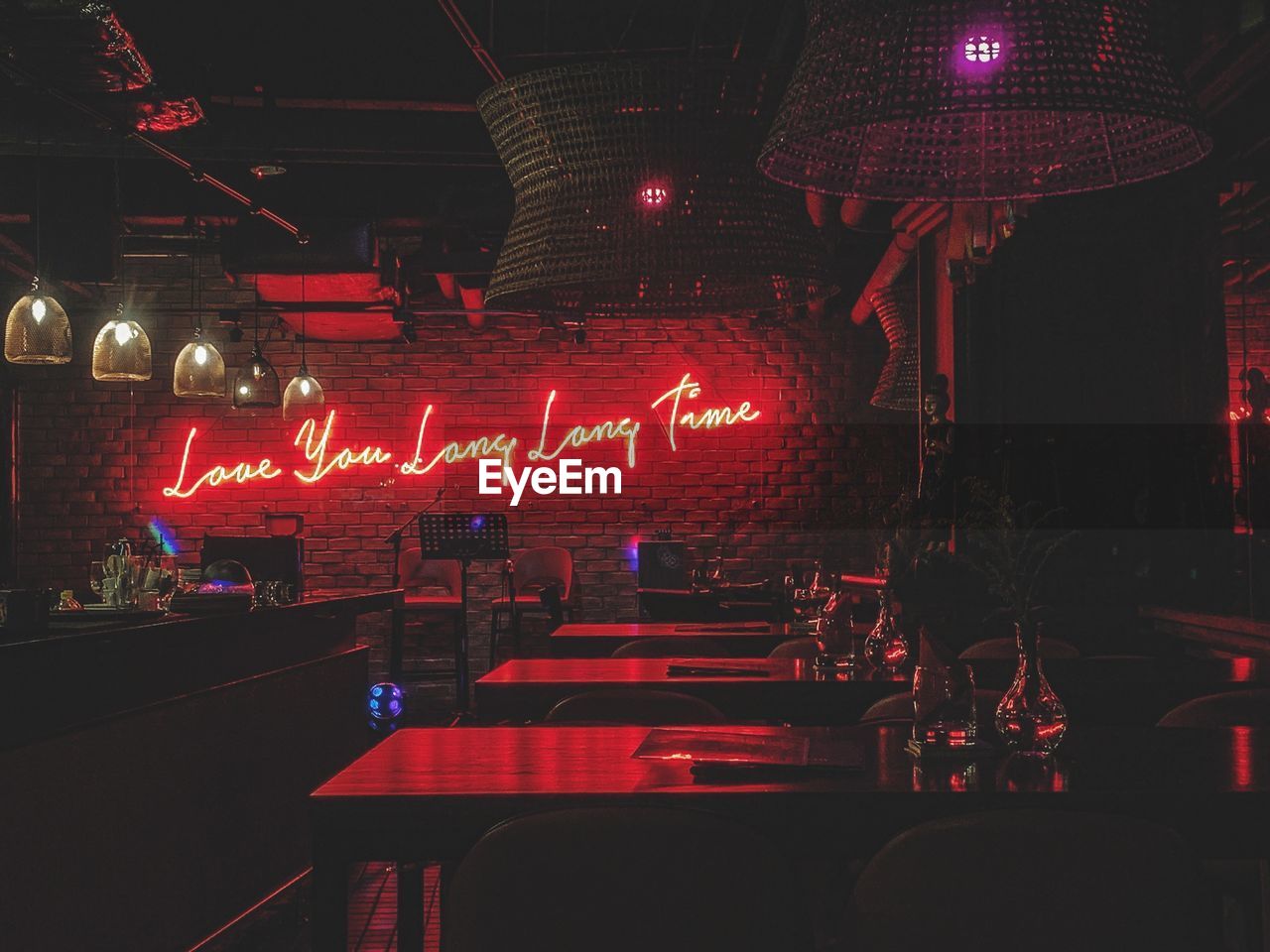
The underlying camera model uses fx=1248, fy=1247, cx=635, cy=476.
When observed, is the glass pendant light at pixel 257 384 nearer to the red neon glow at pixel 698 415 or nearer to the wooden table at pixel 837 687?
the red neon glow at pixel 698 415

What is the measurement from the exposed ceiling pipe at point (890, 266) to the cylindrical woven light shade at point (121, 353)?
3853mm

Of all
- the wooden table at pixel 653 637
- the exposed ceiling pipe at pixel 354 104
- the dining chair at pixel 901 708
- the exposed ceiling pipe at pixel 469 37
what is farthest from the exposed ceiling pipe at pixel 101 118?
the dining chair at pixel 901 708

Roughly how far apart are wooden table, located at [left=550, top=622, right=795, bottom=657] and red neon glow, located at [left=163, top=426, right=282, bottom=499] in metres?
5.06

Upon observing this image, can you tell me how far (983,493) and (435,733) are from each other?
1211 mm

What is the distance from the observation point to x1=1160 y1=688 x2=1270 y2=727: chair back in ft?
9.27

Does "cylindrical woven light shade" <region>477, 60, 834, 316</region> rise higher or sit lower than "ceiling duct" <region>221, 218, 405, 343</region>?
lower

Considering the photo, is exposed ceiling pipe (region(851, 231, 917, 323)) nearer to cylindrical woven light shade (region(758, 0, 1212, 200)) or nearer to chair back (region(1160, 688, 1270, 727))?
chair back (region(1160, 688, 1270, 727))

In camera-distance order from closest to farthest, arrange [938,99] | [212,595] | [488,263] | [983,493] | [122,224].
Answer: [938,99] → [983,493] → [212,595] → [122,224] → [488,263]

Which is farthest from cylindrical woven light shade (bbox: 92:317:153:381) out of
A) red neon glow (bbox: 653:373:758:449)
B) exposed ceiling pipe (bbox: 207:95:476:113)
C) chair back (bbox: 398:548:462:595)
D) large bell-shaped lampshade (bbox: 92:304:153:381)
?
red neon glow (bbox: 653:373:758:449)

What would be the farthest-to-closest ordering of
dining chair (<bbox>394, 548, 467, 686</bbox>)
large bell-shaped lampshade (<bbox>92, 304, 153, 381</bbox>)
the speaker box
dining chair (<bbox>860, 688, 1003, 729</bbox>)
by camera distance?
the speaker box, dining chair (<bbox>394, 548, 467, 686</bbox>), large bell-shaped lampshade (<bbox>92, 304, 153, 381</bbox>), dining chair (<bbox>860, 688, 1003, 729</bbox>)

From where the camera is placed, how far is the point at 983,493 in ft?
8.23

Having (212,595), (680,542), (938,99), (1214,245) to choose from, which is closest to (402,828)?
(938,99)

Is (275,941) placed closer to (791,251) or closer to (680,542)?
(791,251)

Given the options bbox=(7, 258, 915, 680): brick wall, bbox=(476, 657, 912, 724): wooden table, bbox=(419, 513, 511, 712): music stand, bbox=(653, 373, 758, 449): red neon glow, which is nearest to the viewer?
bbox=(476, 657, 912, 724): wooden table
